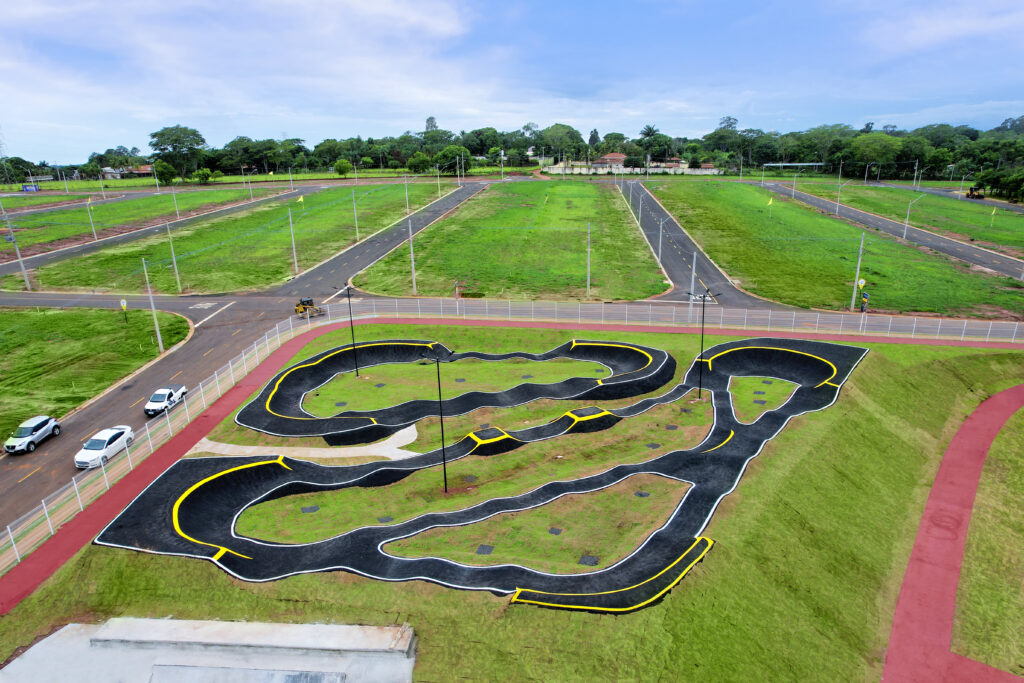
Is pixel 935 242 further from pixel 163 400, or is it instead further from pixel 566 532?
pixel 163 400

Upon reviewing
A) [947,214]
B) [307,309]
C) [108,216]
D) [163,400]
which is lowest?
[163,400]

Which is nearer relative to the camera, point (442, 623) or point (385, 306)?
point (442, 623)

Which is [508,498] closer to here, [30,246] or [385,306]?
[385,306]

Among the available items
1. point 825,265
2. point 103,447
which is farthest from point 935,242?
point 103,447

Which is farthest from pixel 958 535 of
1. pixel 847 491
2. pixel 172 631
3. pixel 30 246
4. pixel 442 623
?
pixel 30 246

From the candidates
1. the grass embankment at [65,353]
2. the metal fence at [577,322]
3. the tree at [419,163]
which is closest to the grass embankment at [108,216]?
the grass embankment at [65,353]

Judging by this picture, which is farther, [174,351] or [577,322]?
[577,322]

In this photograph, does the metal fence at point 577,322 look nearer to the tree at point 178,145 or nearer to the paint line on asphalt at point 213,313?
the paint line on asphalt at point 213,313
